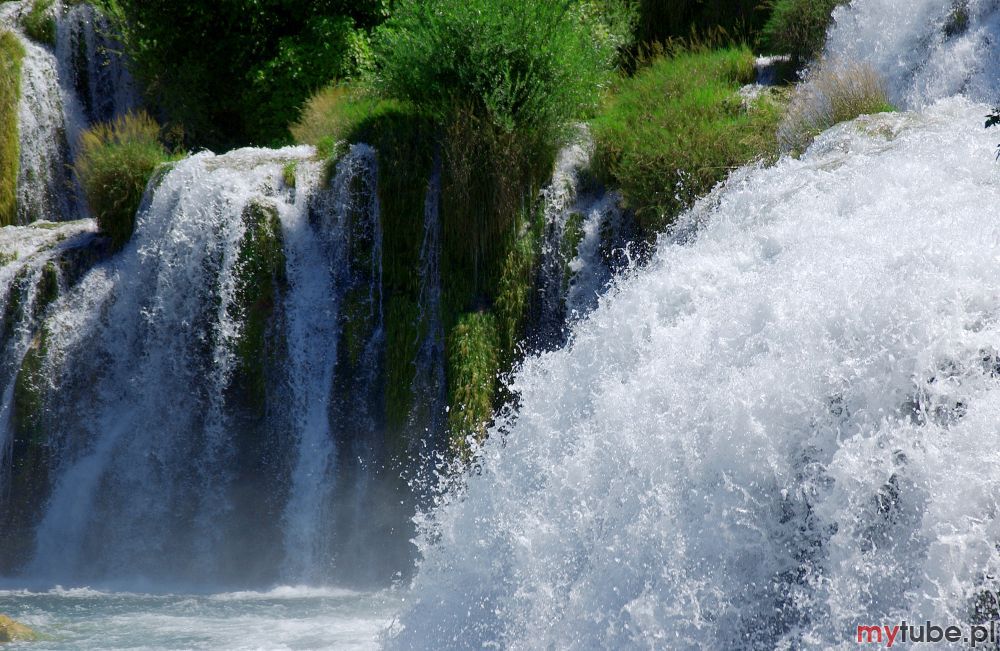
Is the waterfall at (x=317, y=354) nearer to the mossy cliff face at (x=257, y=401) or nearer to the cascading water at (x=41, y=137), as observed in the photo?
the mossy cliff face at (x=257, y=401)

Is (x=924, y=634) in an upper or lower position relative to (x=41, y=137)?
lower

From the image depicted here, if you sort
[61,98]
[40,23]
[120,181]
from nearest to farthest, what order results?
[120,181] < [61,98] < [40,23]

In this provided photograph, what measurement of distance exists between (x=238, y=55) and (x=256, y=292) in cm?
614

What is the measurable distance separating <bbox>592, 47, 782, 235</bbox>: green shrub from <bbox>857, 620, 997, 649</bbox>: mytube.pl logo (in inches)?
191

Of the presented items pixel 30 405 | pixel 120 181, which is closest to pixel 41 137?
pixel 120 181

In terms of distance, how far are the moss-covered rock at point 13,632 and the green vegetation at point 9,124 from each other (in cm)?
682

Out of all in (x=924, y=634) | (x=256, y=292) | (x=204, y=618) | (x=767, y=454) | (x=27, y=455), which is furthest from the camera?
(x=27, y=455)

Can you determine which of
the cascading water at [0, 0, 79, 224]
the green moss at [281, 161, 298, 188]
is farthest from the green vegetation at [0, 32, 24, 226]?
the green moss at [281, 161, 298, 188]

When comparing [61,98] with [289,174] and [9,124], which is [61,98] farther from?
[289,174]

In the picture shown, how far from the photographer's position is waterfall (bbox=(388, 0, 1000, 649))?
13.9 ft

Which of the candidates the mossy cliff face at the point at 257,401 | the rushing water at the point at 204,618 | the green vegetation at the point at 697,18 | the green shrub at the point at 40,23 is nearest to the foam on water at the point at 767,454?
the rushing water at the point at 204,618

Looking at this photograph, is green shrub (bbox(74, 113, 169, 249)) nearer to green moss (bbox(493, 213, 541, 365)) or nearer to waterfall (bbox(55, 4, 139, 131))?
green moss (bbox(493, 213, 541, 365))

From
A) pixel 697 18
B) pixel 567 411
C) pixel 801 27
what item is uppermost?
pixel 697 18

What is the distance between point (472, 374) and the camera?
862 centimetres
